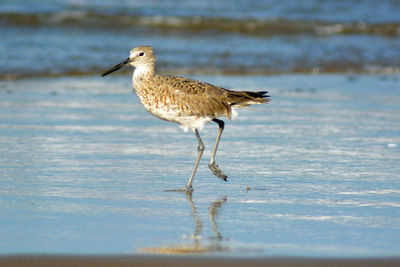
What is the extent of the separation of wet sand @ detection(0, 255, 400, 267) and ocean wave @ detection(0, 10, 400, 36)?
11.9 meters

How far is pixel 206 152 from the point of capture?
21.3 ft

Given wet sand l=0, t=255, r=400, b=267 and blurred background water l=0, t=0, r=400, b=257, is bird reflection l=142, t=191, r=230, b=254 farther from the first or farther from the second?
wet sand l=0, t=255, r=400, b=267

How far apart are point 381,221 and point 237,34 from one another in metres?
11.2

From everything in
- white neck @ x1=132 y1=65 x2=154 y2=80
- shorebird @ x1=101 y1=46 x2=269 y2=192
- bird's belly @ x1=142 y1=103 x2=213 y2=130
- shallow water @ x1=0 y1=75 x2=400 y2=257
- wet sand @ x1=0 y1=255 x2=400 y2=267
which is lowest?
wet sand @ x1=0 y1=255 x2=400 y2=267

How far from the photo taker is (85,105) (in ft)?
27.3

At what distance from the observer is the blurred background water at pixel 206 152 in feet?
13.7

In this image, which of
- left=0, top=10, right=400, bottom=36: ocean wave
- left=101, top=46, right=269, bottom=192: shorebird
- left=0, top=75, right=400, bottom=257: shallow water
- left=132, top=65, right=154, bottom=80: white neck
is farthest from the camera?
left=0, top=10, right=400, bottom=36: ocean wave

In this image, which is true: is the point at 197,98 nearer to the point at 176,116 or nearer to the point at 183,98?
the point at 183,98

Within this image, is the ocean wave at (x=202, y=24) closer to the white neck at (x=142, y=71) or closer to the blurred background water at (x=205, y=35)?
the blurred background water at (x=205, y=35)

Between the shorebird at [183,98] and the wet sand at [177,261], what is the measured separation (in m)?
1.71

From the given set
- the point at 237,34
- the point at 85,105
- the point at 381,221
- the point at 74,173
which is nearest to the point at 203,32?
the point at 237,34

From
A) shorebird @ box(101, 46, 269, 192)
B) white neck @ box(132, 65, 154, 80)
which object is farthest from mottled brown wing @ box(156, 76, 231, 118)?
white neck @ box(132, 65, 154, 80)

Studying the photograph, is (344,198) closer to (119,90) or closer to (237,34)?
(119,90)

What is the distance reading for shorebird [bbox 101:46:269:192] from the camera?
5.55 metres
